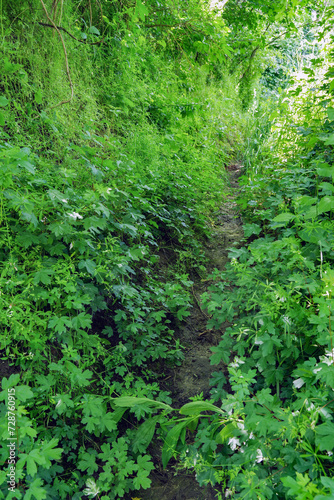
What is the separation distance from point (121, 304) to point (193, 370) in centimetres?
65

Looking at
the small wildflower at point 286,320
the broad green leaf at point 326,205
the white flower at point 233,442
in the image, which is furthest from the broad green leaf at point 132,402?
the broad green leaf at point 326,205

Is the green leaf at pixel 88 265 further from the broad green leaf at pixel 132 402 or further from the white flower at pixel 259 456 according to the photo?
the white flower at pixel 259 456

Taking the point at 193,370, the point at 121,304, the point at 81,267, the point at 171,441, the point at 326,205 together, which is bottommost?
the point at 193,370

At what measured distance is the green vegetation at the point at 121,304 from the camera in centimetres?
130

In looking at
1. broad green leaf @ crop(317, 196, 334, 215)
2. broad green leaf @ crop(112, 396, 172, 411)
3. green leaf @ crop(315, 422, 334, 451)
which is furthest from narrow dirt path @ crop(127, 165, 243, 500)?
broad green leaf @ crop(317, 196, 334, 215)

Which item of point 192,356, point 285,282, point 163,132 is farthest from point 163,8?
point 192,356

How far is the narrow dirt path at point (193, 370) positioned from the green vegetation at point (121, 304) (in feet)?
0.24

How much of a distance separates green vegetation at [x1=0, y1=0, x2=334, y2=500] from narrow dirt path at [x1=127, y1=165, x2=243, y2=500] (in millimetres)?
73

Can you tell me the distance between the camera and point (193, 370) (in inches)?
85.7

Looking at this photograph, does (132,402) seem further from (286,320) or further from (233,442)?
(286,320)

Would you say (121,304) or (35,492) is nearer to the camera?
(35,492)

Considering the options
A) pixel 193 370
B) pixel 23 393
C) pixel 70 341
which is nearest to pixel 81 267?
pixel 70 341

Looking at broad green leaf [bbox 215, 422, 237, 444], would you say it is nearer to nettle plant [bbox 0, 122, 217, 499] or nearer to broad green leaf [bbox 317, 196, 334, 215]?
nettle plant [bbox 0, 122, 217, 499]

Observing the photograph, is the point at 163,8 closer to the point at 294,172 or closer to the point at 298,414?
the point at 294,172
